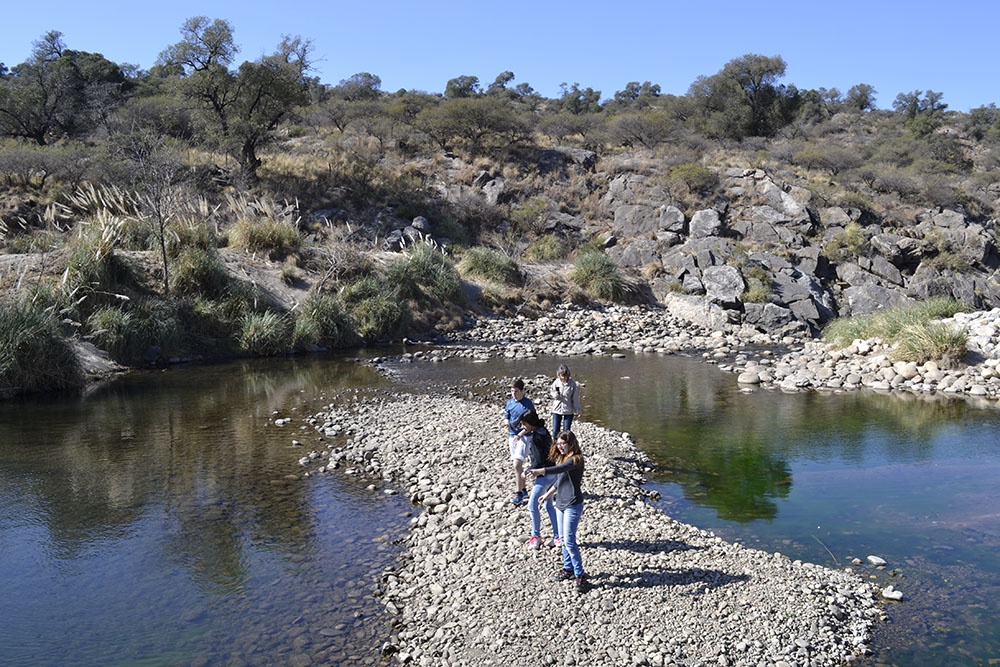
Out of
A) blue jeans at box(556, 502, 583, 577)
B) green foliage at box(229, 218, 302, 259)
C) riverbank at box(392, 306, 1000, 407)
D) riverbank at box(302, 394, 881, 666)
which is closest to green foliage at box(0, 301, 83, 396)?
green foliage at box(229, 218, 302, 259)

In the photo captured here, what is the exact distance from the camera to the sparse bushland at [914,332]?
1894 centimetres

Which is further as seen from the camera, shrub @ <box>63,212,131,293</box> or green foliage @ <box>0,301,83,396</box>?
shrub @ <box>63,212,131,293</box>

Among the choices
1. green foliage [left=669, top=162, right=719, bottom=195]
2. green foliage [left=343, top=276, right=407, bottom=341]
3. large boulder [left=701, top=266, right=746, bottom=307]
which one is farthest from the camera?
green foliage [left=669, top=162, right=719, bottom=195]

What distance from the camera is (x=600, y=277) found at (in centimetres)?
3136

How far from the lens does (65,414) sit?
15.8 metres

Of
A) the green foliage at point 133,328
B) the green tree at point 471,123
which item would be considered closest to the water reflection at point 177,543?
the green foliage at point 133,328

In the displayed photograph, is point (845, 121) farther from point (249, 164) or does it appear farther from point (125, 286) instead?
point (125, 286)

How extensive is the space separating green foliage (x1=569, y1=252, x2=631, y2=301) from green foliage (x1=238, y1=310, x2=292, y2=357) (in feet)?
44.8

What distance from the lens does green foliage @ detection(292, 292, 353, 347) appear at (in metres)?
23.5

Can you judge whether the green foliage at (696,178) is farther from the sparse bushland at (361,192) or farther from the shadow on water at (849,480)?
the shadow on water at (849,480)

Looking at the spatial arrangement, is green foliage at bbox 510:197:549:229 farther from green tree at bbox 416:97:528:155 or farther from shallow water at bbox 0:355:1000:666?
shallow water at bbox 0:355:1000:666

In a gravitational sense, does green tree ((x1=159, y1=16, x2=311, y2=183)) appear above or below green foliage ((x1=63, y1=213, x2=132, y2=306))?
above

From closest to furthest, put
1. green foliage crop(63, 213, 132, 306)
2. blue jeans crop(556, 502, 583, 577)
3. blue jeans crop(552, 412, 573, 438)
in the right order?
blue jeans crop(556, 502, 583, 577), blue jeans crop(552, 412, 573, 438), green foliage crop(63, 213, 132, 306)

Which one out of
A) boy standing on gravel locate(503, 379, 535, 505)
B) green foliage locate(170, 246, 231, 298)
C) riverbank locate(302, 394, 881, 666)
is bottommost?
riverbank locate(302, 394, 881, 666)
